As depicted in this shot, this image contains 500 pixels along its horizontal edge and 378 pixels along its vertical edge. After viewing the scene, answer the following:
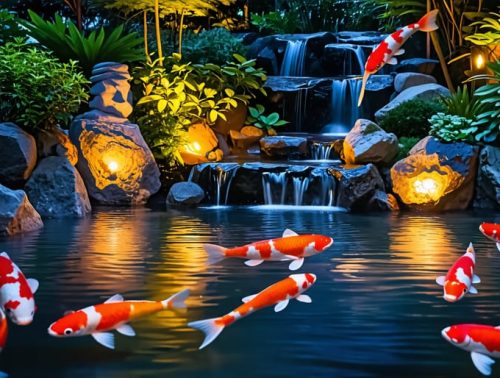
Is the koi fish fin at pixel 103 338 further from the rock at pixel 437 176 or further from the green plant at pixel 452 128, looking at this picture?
the green plant at pixel 452 128

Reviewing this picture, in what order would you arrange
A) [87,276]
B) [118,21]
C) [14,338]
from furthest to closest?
[118,21]
[87,276]
[14,338]

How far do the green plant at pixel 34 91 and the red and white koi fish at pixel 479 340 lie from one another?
8.65 meters

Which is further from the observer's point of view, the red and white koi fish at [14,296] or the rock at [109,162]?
the rock at [109,162]

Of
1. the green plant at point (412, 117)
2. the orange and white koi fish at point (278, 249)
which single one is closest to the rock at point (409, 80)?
the green plant at point (412, 117)

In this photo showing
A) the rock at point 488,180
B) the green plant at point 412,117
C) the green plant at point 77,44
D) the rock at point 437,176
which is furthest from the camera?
the green plant at point 412,117

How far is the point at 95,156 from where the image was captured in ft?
37.8

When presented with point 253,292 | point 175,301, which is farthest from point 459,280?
point 253,292

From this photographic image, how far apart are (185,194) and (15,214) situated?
12.0 feet

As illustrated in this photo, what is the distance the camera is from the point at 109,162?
1152 centimetres

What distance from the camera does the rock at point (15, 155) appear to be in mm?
10156

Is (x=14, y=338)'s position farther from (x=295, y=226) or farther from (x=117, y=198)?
(x=117, y=198)

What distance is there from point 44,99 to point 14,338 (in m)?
6.91

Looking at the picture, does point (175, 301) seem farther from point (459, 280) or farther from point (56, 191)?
point (56, 191)

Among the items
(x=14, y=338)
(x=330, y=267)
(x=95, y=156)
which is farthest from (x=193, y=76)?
(x=14, y=338)
